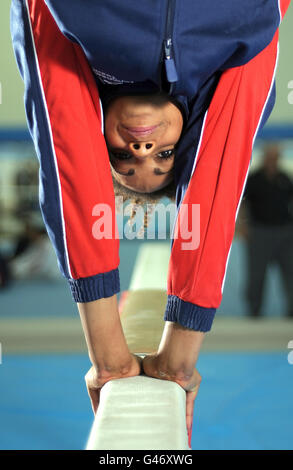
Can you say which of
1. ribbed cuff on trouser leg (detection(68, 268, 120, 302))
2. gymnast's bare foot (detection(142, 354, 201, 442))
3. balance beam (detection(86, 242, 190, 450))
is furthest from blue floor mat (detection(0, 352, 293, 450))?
ribbed cuff on trouser leg (detection(68, 268, 120, 302))

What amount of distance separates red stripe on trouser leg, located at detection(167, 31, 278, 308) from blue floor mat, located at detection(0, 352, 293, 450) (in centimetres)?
123

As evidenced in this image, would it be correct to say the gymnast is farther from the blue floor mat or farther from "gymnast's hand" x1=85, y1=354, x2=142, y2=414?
the blue floor mat

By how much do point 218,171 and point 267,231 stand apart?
6.90 ft

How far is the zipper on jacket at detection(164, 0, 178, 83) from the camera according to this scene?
51cm

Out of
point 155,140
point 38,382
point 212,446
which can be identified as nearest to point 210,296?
point 155,140

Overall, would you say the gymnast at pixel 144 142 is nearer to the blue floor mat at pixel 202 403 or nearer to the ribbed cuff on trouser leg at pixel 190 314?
the ribbed cuff on trouser leg at pixel 190 314

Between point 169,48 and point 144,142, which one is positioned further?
point 144,142

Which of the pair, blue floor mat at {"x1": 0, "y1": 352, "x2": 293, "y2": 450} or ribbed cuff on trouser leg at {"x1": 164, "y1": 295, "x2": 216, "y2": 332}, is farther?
blue floor mat at {"x1": 0, "y1": 352, "x2": 293, "y2": 450}

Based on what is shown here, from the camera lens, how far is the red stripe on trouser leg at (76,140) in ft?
1.97

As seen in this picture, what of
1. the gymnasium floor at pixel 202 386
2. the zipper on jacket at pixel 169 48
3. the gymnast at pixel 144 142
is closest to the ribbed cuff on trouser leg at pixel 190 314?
the gymnast at pixel 144 142

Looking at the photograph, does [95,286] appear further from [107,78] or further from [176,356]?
[107,78]

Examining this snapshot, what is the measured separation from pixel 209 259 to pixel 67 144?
0.76ft

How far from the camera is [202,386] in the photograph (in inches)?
81.2

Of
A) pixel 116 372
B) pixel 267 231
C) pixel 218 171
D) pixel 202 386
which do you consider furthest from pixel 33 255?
pixel 218 171
